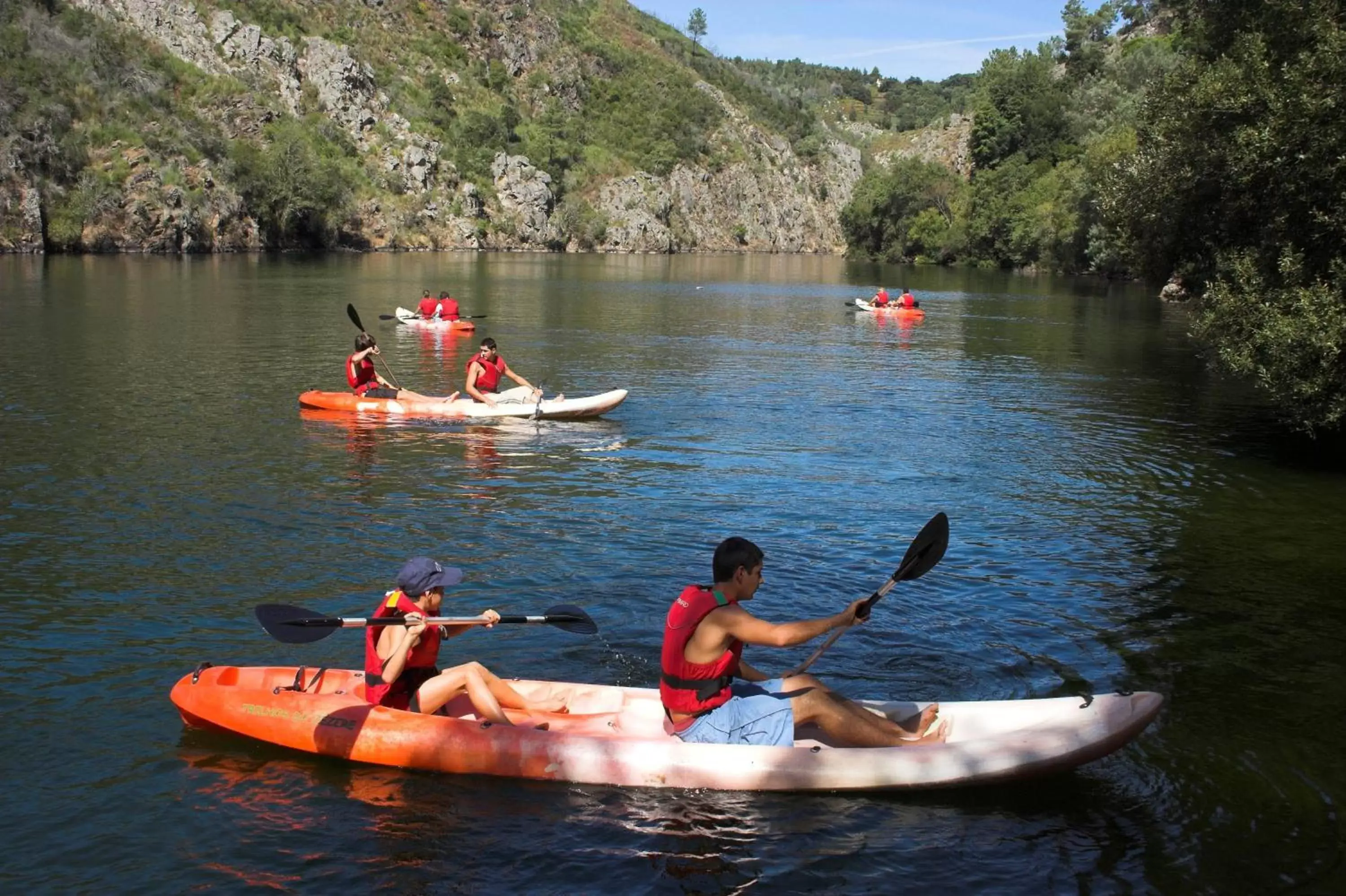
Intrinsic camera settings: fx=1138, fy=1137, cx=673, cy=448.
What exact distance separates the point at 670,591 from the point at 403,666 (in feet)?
14.5

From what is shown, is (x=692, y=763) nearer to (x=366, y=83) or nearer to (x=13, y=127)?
(x=13, y=127)

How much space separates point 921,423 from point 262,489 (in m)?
13.2

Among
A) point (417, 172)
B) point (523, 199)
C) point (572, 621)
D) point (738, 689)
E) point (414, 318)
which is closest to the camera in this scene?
point (738, 689)

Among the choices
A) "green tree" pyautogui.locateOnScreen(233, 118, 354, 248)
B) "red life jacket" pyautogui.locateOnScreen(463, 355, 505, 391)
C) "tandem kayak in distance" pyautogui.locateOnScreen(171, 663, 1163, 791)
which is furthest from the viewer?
"green tree" pyautogui.locateOnScreen(233, 118, 354, 248)

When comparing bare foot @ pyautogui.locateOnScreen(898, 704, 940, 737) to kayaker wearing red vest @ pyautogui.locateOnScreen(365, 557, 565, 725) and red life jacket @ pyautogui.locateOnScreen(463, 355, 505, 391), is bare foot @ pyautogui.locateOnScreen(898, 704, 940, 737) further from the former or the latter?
red life jacket @ pyautogui.locateOnScreen(463, 355, 505, 391)

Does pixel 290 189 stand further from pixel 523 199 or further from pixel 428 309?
pixel 428 309

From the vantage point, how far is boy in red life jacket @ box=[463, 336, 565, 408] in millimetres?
22375

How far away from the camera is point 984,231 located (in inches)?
3903

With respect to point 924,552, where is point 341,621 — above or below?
below

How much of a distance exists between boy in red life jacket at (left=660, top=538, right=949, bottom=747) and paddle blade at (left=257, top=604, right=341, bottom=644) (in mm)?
2833

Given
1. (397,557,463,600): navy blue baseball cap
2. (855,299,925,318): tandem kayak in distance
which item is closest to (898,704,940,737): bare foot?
(397,557,463,600): navy blue baseball cap

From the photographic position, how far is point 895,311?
4766cm

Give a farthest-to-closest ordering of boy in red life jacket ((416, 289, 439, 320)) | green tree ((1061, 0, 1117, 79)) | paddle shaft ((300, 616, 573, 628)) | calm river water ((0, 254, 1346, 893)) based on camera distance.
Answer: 1. green tree ((1061, 0, 1117, 79))
2. boy in red life jacket ((416, 289, 439, 320))
3. paddle shaft ((300, 616, 573, 628))
4. calm river water ((0, 254, 1346, 893))

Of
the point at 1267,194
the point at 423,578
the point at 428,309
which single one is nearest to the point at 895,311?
the point at 428,309
